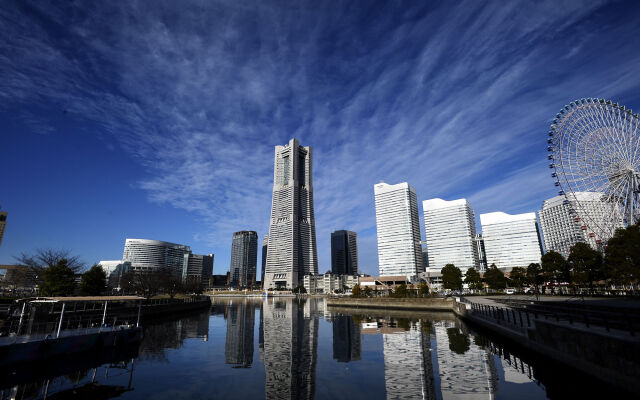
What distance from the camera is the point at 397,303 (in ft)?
264

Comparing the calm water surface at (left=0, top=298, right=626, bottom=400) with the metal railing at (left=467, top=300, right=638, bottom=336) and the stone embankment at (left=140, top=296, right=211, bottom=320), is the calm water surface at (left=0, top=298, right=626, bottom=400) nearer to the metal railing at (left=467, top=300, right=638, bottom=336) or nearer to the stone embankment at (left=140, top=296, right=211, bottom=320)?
the metal railing at (left=467, top=300, right=638, bottom=336)

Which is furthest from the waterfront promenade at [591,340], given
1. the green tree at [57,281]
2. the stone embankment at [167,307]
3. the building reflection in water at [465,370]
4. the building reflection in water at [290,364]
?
the green tree at [57,281]

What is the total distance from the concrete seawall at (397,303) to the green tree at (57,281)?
70756mm

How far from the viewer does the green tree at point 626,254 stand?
4447 centimetres

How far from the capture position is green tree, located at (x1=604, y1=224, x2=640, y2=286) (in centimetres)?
4447

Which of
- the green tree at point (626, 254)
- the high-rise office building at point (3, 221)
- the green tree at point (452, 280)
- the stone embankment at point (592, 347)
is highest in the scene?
the high-rise office building at point (3, 221)

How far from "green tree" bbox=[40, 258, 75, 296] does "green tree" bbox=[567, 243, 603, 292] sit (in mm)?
101579

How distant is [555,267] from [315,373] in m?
79.0

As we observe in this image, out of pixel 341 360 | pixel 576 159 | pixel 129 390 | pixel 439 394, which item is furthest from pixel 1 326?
pixel 576 159

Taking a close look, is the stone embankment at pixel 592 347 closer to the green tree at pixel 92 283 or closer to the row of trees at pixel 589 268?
the row of trees at pixel 589 268

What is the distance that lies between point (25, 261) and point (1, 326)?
149ft

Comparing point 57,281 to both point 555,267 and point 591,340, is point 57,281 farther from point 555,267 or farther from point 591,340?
point 555,267

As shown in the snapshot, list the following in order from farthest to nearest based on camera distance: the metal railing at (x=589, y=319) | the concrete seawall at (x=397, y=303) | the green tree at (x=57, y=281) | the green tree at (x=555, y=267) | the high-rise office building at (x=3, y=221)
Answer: the high-rise office building at (x=3, y=221) < the green tree at (x=555, y=267) < the concrete seawall at (x=397, y=303) < the green tree at (x=57, y=281) < the metal railing at (x=589, y=319)

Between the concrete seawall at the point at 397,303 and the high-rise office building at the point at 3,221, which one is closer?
the concrete seawall at the point at 397,303
